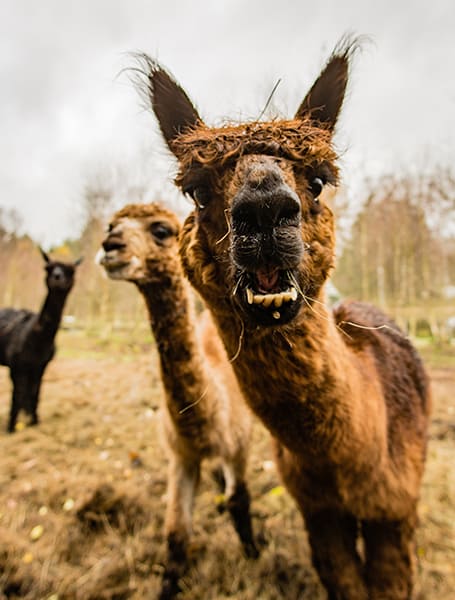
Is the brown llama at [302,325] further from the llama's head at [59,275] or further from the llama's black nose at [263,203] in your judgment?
the llama's head at [59,275]

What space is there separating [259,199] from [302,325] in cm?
71

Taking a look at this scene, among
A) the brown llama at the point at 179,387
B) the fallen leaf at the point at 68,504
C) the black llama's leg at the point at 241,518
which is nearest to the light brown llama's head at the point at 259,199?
the brown llama at the point at 179,387

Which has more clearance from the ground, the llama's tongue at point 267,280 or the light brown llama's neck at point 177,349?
the llama's tongue at point 267,280

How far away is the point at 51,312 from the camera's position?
6223 mm

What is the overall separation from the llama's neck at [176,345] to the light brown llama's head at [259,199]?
1.15 meters

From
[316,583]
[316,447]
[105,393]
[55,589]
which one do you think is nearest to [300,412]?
[316,447]

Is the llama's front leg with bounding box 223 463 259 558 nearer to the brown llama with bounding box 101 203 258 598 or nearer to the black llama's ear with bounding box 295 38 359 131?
the brown llama with bounding box 101 203 258 598

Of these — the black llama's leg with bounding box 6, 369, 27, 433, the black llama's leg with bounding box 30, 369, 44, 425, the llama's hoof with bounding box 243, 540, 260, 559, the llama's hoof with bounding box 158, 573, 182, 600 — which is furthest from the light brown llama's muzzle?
the black llama's leg with bounding box 30, 369, 44, 425

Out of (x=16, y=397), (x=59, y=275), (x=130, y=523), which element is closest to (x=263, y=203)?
(x=130, y=523)

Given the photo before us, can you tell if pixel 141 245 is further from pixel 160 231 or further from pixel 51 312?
pixel 51 312

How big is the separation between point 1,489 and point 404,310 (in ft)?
61.8

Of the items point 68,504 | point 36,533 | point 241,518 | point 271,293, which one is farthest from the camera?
point 68,504

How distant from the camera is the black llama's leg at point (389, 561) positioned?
212cm

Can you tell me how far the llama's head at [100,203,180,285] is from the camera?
10.4ft
